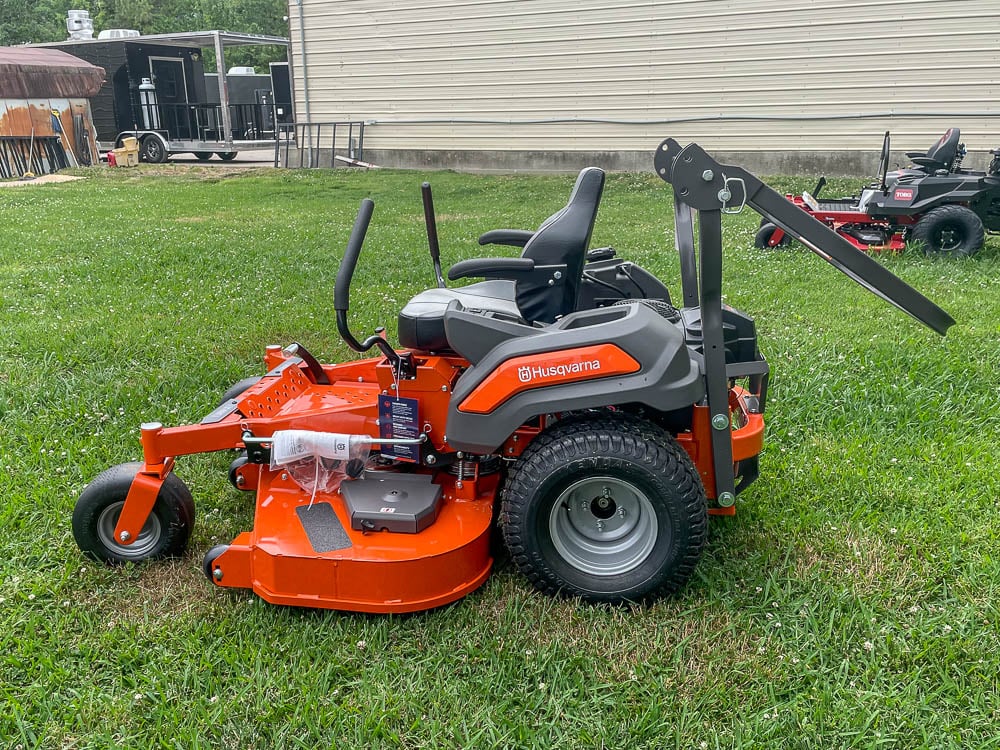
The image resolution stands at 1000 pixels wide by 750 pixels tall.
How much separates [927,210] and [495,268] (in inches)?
253

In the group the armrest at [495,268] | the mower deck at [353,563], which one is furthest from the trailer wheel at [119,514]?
the armrest at [495,268]

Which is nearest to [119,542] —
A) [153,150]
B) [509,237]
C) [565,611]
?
[565,611]

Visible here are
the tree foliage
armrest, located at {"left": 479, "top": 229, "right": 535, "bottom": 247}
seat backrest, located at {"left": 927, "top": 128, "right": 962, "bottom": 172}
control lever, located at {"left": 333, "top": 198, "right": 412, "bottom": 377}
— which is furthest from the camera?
the tree foliage

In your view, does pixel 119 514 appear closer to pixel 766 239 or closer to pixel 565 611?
pixel 565 611

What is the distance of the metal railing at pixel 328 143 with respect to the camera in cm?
1819

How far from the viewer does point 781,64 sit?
14.1 meters

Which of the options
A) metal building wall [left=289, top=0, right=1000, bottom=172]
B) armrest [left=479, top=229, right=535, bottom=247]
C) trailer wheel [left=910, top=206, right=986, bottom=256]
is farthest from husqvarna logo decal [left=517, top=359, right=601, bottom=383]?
Result: metal building wall [left=289, top=0, right=1000, bottom=172]

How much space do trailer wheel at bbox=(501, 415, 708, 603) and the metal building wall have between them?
507 inches

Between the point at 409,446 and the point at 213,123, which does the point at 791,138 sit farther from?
the point at 213,123

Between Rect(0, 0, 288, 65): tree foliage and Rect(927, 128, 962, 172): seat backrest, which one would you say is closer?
Rect(927, 128, 962, 172): seat backrest

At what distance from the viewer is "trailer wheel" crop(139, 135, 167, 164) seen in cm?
2133

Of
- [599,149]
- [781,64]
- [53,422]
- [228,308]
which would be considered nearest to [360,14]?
[599,149]

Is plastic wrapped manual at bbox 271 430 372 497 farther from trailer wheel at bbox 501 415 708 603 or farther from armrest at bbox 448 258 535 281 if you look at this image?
armrest at bbox 448 258 535 281

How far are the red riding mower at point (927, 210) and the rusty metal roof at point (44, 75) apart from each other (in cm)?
1624
